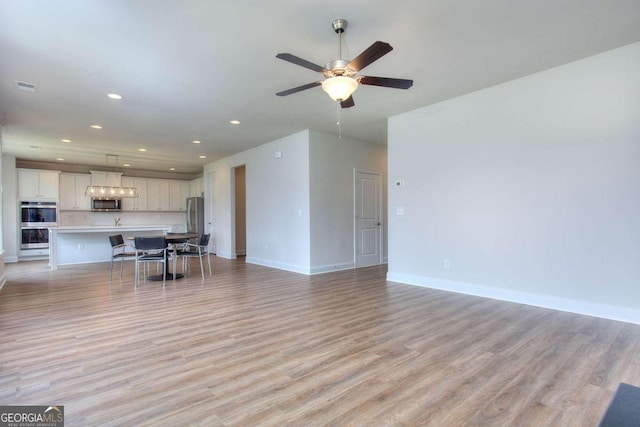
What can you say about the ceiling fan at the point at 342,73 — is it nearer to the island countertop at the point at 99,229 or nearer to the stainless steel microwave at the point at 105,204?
the island countertop at the point at 99,229

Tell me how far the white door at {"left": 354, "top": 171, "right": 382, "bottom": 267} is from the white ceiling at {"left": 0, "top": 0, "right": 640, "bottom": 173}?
191 centimetres

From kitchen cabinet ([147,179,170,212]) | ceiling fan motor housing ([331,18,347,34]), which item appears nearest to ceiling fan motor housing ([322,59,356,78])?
ceiling fan motor housing ([331,18,347,34])

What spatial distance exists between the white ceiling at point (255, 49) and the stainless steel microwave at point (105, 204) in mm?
4790

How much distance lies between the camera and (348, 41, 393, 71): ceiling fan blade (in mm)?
2272

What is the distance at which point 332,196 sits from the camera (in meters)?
6.43

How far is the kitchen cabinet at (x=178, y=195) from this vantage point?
36.7 ft

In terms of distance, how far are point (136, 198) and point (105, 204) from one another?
87 centimetres

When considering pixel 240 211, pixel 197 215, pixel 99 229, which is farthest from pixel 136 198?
pixel 240 211

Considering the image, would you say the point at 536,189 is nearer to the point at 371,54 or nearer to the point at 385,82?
the point at 385,82

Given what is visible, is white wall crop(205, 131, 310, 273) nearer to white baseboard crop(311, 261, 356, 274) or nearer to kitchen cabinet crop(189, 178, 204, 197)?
white baseboard crop(311, 261, 356, 274)

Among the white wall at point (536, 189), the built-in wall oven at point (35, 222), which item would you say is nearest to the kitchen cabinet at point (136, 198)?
the built-in wall oven at point (35, 222)

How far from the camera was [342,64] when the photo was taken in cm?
263

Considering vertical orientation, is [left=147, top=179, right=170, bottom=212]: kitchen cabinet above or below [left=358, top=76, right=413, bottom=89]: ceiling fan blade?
below

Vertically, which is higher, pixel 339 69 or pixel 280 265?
pixel 339 69
